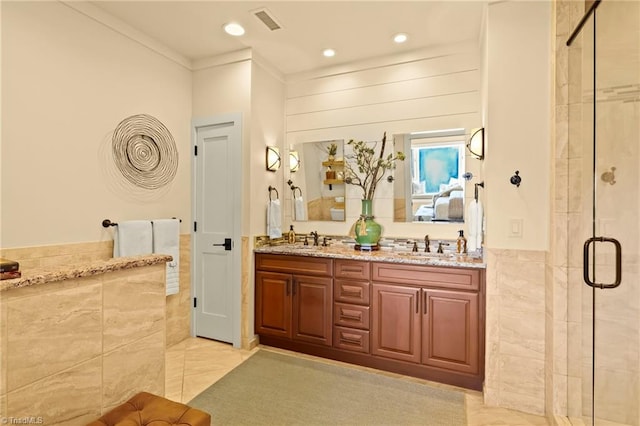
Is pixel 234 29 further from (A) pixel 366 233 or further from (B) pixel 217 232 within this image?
(A) pixel 366 233

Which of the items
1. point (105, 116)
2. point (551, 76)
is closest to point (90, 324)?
point (105, 116)

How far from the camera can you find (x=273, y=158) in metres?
3.39

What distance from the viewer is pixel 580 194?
1893mm

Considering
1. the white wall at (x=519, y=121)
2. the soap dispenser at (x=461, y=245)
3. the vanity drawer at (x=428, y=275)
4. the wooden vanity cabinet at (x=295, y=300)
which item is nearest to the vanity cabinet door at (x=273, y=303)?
the wooden vanity cabinet at (x=295, y=300)

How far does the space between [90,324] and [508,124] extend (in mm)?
2632

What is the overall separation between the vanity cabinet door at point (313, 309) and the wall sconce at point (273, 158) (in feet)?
3.86

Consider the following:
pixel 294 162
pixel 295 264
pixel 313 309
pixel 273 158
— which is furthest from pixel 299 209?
pixel 313 309

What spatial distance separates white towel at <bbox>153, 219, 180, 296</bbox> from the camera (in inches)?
113

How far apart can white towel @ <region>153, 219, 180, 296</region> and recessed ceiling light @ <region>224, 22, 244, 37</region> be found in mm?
1769

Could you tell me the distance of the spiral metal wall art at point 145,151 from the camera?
8.82 feet

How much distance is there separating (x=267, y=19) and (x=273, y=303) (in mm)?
2496

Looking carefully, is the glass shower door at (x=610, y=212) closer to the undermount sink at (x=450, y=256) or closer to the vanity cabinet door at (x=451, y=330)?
the vanity cabinet door at (x=451, y=330)

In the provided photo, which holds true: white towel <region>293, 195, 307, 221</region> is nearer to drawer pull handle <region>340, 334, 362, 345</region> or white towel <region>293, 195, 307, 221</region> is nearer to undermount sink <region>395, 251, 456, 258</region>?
undermount sink <region>395, 251, 456, 258</region>

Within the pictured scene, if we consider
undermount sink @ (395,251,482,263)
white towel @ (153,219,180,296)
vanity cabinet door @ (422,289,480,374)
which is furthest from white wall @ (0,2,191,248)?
vanity cabinet door @ (422,289,480,374)
